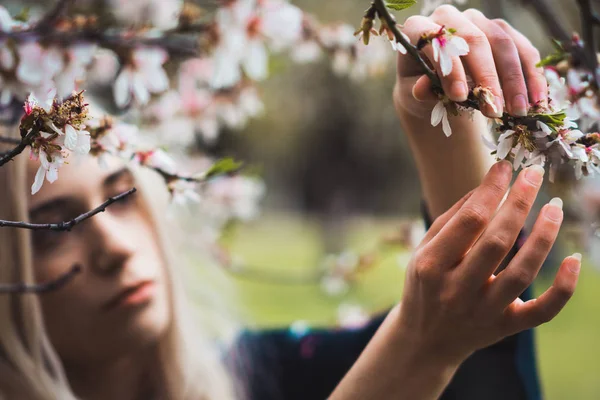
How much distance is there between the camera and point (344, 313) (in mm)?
1827

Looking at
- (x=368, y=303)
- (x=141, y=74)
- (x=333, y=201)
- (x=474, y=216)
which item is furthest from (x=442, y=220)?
(x=333, y=201)

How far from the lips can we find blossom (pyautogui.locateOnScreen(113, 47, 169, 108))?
313mm

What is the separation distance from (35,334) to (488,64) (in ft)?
2.58

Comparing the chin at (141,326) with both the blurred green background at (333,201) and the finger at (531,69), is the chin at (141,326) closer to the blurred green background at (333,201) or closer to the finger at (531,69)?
the finger at (531,69)

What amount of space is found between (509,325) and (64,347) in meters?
0.72

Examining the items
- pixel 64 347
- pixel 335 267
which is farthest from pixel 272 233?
pixel 64 347

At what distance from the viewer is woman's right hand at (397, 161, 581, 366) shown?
1.51 feet

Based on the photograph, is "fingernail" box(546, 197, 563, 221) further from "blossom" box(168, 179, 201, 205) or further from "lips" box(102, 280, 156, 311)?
"lips" box(102, 280, 156, 311)

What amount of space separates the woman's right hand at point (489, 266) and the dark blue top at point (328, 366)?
398mm

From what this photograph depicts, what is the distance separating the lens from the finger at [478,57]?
45 centimetres

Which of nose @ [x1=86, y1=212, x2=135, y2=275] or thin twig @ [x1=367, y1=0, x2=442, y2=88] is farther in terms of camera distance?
nose @ [x1=86, y1=212, x2=135, y2=275]

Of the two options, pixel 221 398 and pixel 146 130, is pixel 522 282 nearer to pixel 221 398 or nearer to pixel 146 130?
pixel 221 398

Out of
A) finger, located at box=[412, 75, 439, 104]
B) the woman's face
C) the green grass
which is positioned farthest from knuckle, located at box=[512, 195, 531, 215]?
the green grass

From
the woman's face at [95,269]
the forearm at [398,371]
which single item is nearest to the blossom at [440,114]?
the forearm at [398,371]
